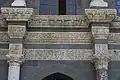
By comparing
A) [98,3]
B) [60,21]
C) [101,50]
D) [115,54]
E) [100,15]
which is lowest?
[115,54]

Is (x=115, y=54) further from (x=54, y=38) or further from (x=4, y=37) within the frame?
(x=4, y=37)

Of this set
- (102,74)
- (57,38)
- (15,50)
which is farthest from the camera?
(57,38)

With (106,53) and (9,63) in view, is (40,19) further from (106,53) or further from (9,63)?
(106,53)

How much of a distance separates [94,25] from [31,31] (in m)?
2.48

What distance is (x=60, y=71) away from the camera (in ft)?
36.0

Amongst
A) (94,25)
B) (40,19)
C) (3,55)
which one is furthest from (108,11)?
(3,55)

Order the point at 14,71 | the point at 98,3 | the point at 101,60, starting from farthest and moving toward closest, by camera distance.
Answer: the point at 98,3 → the point at 101,60 → the point at 14,71

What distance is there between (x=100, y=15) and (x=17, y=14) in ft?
10.4

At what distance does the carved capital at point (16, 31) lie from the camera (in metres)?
11.1

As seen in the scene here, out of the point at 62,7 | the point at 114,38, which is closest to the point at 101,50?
the point at 114,38

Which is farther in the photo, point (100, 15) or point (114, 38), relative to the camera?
point (114, 38)

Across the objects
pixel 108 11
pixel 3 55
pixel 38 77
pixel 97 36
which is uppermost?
pixel 108 11

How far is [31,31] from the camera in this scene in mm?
11547

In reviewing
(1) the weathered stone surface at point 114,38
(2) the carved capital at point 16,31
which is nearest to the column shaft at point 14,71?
(2) the carved capital at point 16,31
